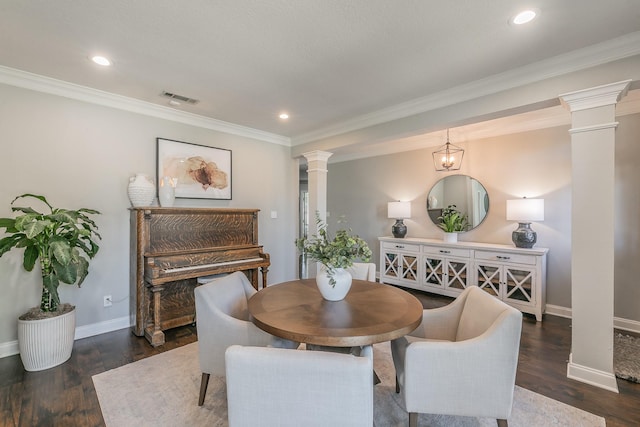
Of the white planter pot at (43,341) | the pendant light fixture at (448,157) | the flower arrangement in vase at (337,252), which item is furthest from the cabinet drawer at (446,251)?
the white planter pot at (43,341)

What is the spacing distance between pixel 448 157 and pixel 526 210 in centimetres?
125

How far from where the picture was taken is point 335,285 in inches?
70.8

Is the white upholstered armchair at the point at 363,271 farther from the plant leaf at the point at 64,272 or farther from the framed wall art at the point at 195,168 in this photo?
the plant leaf at the point at 64,272

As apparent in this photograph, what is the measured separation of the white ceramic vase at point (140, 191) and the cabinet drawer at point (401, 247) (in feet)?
11.2

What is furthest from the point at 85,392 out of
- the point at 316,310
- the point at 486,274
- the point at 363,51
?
the point at 486,274

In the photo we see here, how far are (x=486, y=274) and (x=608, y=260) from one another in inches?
69.2

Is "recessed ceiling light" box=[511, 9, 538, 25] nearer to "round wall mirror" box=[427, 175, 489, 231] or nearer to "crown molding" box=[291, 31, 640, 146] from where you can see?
"crown molding" box=[291, 31, 640, 146]

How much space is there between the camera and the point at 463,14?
174 cm

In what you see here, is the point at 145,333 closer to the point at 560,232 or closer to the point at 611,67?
the point at 611,67

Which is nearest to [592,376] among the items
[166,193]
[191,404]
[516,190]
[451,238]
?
[451,238]

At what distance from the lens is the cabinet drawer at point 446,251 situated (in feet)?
12.9

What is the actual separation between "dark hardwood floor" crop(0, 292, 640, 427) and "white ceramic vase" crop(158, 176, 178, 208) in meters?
1.38

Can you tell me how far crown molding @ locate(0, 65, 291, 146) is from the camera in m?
2.53

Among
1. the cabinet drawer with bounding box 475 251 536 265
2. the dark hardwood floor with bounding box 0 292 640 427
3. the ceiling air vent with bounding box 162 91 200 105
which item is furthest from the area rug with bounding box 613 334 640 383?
the ceiling air vent with bounding box 162 91 200 105
